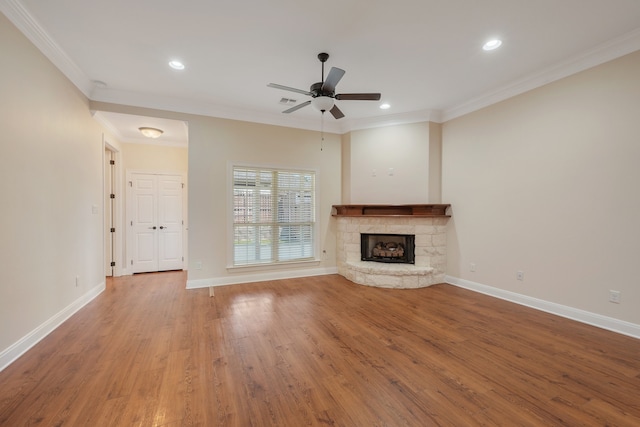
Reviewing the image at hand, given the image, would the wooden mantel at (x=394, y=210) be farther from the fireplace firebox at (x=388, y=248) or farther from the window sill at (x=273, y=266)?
the window sill at (x=273, y=266)

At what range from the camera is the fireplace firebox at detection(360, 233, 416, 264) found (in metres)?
5.05

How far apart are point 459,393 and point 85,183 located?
4.99 metres

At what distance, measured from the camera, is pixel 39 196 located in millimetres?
2760

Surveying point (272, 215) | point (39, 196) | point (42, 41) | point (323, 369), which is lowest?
point (323, 369)

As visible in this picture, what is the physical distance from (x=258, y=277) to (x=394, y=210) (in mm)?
2800

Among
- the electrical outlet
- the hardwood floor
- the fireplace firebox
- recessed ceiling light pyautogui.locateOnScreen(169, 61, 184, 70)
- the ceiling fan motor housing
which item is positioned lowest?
the hardwood floor

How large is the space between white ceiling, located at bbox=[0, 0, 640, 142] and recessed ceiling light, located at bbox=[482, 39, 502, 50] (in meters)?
0.06

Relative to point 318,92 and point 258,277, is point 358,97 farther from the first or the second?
point 258,277

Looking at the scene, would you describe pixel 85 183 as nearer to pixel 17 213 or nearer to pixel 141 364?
pixel 17 213

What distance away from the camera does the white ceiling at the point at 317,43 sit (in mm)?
2385

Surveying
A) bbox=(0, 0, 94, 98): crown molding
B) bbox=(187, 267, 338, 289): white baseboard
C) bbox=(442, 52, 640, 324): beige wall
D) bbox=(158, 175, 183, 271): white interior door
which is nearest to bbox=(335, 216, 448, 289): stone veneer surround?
bbox=(442, 52, 640, 324): beige wall

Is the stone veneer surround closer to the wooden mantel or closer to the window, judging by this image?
the wooden mantel

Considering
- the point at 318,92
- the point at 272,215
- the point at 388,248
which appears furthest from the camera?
the point at 388,248

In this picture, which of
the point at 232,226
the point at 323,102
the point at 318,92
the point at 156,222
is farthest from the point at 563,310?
the point at 156,222
